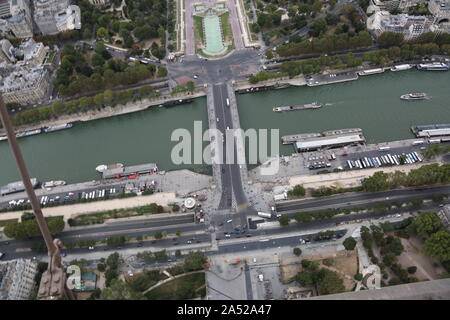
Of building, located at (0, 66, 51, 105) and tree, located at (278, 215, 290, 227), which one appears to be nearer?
tree, located at (278, 215, 290, 227)

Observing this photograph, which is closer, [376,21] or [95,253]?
[95,253]

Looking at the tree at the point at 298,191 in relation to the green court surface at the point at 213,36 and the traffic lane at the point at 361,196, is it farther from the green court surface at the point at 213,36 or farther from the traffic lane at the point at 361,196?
the green court surface at the point at 213,36

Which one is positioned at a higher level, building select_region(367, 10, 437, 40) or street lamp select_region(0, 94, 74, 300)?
building select_region(367, 10, 437, 40)

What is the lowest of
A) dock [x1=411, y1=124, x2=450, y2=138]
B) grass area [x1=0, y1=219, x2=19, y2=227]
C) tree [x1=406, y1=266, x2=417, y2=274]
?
tree [x1=406, y1=266, x2=417, y2=274]

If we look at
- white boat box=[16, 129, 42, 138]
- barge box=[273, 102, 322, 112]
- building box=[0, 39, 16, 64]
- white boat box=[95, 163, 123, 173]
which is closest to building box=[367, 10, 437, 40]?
barge box=[273, 102, 322, 112]

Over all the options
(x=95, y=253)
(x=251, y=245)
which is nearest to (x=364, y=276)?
(x=251, y=245)

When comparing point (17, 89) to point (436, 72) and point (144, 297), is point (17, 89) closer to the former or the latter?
point (144, 297)

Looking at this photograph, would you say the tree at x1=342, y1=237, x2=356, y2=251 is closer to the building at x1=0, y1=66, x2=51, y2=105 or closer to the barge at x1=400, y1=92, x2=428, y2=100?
the barge at x1=400, y1=92, x2=428, y2=100

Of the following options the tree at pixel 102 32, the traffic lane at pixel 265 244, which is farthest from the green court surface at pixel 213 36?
the traffic lane at pixel 265 244
